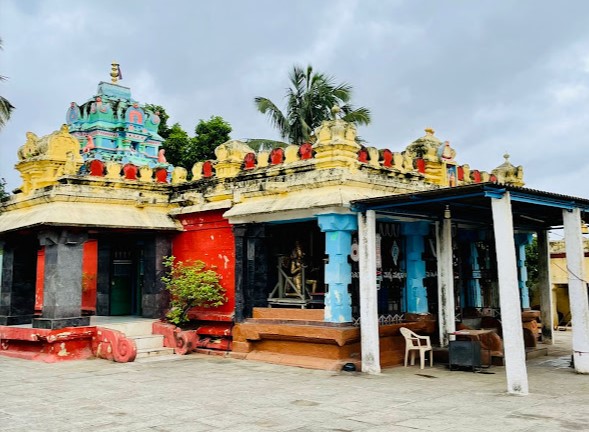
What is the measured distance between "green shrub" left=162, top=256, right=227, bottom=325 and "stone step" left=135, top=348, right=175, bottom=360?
686 mm

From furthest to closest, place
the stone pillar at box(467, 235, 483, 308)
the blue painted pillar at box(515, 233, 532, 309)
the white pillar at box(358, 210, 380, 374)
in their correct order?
the blue painted pillar at box(515, 233, 532, 309) < the stone pillar at box(467, 235, 483, 308) < the white pillar at box(358, 210, 380, 374)

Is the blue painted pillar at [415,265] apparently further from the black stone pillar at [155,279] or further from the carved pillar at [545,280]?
the black stone pillar at [155,279]

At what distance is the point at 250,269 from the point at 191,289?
1.39 meters

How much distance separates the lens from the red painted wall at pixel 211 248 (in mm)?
12633

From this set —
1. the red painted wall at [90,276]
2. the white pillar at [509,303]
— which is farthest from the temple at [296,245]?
the red painted wall at [90,276]

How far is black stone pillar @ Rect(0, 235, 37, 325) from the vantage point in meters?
14.1

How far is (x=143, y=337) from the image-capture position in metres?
12.5

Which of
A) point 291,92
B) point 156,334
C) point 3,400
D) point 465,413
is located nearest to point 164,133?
point 291,92

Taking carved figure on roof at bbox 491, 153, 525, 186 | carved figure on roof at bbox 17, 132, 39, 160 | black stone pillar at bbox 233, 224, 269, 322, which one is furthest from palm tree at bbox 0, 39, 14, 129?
carved figure on roof at bbox 491, 153, 525, 186

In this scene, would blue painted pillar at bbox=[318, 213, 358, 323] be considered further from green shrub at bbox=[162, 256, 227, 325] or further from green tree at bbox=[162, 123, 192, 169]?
green tree at bbox=[162, 123, 192, 169]

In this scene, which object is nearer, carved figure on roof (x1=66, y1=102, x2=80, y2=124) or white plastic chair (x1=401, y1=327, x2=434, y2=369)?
white plastic chair (x1=401, y1=327, x2=434, y2=369)

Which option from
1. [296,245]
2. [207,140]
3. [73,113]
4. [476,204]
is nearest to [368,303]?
[476,204]

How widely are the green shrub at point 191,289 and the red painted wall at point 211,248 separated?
0.19 metres

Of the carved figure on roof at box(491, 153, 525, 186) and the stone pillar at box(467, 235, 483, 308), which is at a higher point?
the carved figure on roof at box(491, 153, 525, 186)
